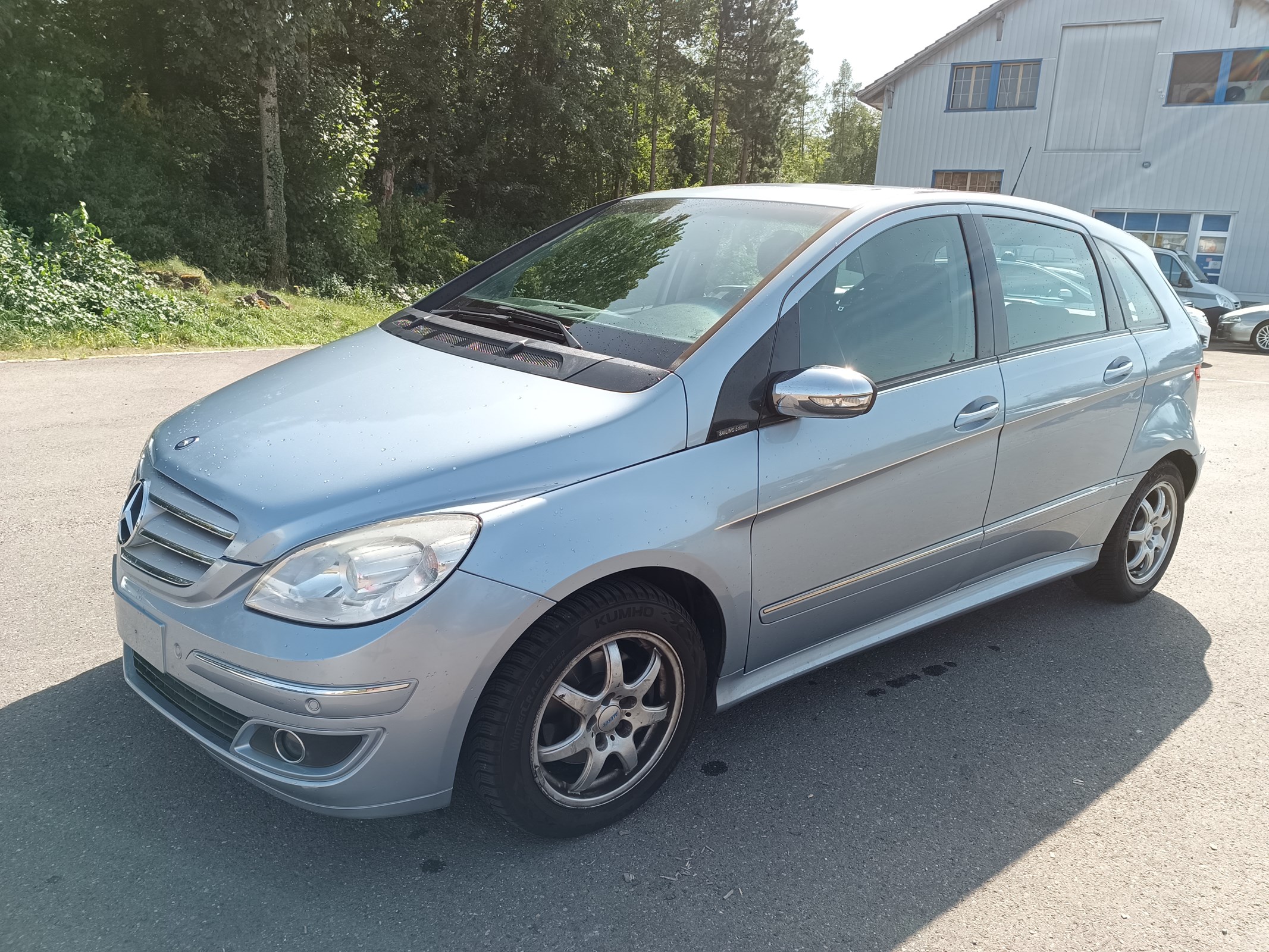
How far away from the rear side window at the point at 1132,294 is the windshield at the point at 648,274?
1.65 meters

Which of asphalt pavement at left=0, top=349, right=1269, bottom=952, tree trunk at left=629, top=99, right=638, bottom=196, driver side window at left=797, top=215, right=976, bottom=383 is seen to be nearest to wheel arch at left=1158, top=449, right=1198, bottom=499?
asphalt pavement at left=0, top=349, right=1269, bottom=952

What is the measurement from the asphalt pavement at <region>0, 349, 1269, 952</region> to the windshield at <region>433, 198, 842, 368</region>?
Answer: 4.50ft

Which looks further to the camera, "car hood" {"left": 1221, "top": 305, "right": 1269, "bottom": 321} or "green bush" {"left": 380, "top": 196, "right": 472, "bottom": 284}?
"green bush" {"left": 380, "top": 196, "right": 472, "bottom": 284}

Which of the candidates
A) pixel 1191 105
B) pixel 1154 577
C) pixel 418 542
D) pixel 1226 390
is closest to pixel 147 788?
pixel 418 542

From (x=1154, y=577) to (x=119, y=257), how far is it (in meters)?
12.2

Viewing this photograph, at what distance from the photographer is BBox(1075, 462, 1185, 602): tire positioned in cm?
430

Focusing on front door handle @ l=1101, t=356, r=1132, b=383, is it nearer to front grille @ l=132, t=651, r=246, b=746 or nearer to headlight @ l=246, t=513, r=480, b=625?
headlight @ l=246, t=513, r=480, b=625

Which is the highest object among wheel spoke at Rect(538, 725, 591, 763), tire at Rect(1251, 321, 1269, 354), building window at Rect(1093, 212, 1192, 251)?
building window at Rect(1093, 212, 1192, 251)

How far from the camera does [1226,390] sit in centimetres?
1170

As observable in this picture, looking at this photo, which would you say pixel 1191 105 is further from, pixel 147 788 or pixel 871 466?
pixel 147 788

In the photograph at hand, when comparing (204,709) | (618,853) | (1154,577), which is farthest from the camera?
(1154,577)

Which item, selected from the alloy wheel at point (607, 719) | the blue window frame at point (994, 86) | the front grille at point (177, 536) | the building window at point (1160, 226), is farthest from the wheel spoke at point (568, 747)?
the blue window frame at point (994, 86)

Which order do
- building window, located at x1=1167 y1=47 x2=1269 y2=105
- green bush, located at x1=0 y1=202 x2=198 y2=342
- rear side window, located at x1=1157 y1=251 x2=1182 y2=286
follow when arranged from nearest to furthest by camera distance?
green bush, located at x1=0 y1=202 x2=198 y2=342, rear side window, located at x1=1157 y1=251 x2=1182 y2=286, building window, located at x1=1167 y1=47 x2=1269 y2=105

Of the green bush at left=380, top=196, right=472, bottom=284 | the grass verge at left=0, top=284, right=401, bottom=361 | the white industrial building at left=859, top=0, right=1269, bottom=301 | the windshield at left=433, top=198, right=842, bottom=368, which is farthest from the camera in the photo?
the white industrial building at left=859, top=0, right=1269, bottom=301
